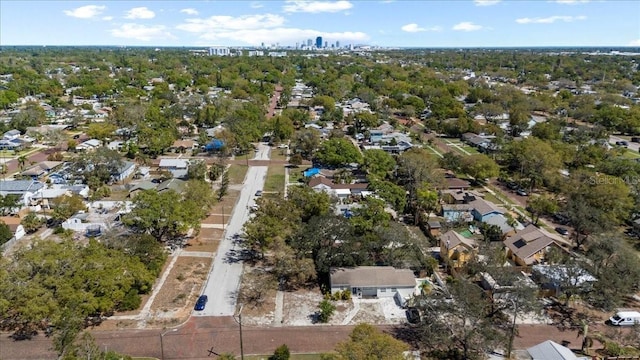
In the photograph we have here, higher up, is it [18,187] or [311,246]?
[18,187]

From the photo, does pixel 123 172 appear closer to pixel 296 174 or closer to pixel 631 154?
Answer: pixel 296 174

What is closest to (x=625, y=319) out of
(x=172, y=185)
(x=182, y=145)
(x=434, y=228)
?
(x=434, y=228)

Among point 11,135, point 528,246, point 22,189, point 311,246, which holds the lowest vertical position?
point 528,246

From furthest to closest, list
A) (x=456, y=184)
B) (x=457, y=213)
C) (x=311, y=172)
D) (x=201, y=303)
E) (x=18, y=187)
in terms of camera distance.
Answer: (x=311, y=172)
(x=456, y=184)
(x=18, y=187)
(x=457, y=213)
(x=201, y=303)

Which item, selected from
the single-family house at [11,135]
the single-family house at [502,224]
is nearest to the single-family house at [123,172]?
the single-family house at [11,135]

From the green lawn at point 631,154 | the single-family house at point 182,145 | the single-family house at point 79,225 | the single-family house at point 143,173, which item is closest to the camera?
the single-family house at point 79,225

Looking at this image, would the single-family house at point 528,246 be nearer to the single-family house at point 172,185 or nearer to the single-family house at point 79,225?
the single-family house at point 172,185

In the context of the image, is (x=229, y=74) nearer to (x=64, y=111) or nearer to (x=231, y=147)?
(x=64, y=111)

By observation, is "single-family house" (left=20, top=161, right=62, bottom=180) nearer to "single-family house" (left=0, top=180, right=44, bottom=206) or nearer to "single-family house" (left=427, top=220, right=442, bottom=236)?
"single-family house" (left=0, top=180, right=44, bottom=206)
